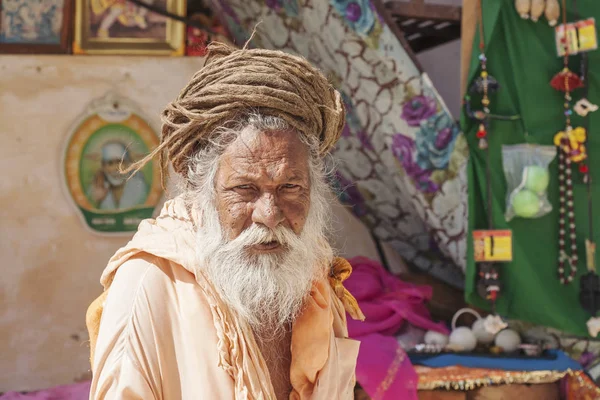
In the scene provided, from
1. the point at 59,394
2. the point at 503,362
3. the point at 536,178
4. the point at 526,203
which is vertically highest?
the point at 536,178

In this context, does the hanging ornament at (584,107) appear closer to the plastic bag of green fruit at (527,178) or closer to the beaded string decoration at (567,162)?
the beaded string decoration at (567,162)

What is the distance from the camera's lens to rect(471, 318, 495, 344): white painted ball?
4.04 meters

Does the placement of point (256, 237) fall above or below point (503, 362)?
above

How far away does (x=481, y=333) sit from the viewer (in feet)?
13.3

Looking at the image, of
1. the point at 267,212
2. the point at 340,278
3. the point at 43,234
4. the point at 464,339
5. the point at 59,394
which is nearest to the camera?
the point at 267,212

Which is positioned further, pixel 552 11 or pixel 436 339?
pixel 436 339

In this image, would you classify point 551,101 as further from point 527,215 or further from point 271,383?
point 271,383

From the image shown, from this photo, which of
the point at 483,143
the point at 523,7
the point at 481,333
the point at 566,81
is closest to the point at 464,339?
the point at 481,333

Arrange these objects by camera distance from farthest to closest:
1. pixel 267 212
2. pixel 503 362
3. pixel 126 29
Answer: pixel 126 29 < pixel 503 362 < pixel 267 212

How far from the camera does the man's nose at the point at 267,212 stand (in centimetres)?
200

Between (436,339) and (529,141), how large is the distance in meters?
1.11

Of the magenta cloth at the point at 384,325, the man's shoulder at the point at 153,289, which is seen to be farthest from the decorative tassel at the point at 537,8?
the man's shoulder at the point at 153,289

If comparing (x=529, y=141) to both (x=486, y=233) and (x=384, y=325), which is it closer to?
(x=486, y=233)

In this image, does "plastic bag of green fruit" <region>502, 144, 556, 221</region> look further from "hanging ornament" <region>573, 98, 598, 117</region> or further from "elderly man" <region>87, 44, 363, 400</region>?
"elderly man" <region>87, 44, 363, 400</region>
